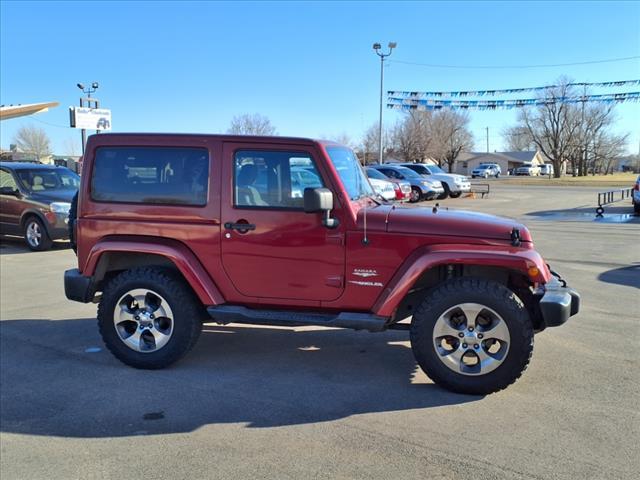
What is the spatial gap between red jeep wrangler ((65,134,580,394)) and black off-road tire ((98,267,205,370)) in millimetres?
12

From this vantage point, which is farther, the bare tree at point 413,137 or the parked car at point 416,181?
the bare tree at point 413,137

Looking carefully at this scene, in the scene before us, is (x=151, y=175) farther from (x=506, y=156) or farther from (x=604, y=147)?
(x=506, y=156)

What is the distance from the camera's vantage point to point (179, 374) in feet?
15.1

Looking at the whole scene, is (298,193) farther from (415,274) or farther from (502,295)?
(502,295)

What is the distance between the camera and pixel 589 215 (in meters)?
18.8

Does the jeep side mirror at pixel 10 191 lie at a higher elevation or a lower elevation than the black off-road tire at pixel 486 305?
higher

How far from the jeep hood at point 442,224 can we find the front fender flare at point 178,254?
1.38 metres

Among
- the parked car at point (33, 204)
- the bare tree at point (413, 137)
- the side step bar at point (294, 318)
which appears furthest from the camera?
the bare tree at point (413, 137)

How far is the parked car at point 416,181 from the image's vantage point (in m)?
23.6

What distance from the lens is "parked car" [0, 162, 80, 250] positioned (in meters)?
11.4

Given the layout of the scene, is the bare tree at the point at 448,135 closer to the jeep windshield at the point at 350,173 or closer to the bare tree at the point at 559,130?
the bare tree at the point at 559,130

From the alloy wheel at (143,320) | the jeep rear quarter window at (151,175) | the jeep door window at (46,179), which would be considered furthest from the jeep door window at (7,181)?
the alloy wheel at (143,320)

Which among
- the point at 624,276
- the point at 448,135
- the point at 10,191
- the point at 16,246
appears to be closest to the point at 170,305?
the point at 624,276

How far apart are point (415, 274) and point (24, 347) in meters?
3.88
